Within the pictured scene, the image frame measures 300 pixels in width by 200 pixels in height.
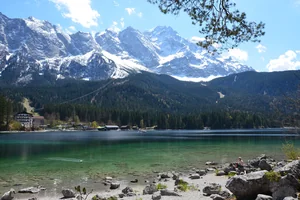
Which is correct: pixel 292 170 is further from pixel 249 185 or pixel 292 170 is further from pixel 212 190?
pixel 212 190

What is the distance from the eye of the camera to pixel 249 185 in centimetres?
1349

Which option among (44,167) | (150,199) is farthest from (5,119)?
(150,199)

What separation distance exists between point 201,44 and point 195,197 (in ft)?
31.3

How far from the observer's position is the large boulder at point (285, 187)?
1214 cm

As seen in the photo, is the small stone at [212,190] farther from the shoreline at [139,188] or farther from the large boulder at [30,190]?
the large boulder at [30,190]

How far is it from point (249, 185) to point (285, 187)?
1.66 m

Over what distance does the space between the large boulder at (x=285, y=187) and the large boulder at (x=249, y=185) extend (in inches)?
25.6

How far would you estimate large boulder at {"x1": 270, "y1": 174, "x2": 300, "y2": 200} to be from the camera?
12.1 metres

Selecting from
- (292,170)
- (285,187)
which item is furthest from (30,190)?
(292,170)

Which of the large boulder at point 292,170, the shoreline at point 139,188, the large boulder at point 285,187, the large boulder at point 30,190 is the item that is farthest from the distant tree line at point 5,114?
the large boulder at point 285,187

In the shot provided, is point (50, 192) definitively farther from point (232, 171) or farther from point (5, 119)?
point (5, 119)

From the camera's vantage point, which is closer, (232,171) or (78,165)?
→ (232,171)

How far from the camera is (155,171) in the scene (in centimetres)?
3472

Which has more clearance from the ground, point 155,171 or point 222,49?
point 222,49
